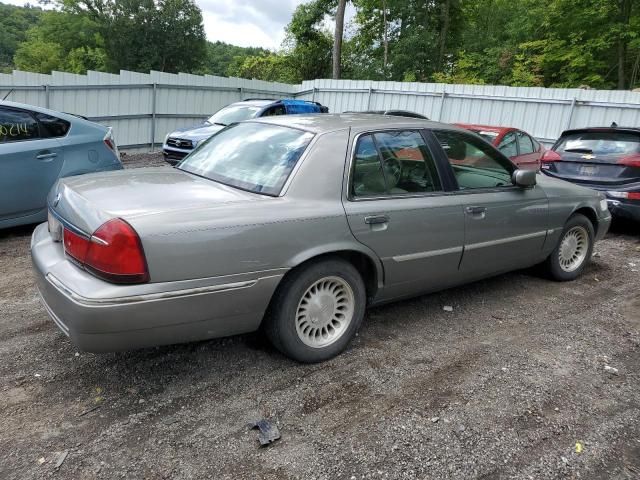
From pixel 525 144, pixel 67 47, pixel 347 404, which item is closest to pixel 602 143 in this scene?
pixel 525 144

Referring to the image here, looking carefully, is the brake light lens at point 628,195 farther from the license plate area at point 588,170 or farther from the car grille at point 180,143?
the car grille at point 180,143

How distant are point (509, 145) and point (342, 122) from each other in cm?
622

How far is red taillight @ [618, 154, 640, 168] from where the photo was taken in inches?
272

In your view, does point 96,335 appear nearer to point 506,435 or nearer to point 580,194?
point 506,435

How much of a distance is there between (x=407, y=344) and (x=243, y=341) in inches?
45.9

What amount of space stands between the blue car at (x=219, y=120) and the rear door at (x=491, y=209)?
643 centimetres

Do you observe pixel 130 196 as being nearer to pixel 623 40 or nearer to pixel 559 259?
pixel 559 259

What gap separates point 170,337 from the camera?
2.75 m

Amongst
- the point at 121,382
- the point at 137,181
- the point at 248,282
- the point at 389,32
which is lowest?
the point at 121,382

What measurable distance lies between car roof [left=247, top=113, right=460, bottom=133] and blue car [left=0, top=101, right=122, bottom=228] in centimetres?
303

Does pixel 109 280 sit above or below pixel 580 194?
below

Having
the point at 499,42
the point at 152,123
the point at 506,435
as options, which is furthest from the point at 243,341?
the point at 499,42

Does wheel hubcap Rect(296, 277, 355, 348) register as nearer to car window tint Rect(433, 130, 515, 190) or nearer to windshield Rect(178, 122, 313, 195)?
windshield Rect(178, 122, 313, 195)

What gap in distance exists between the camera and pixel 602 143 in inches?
291
